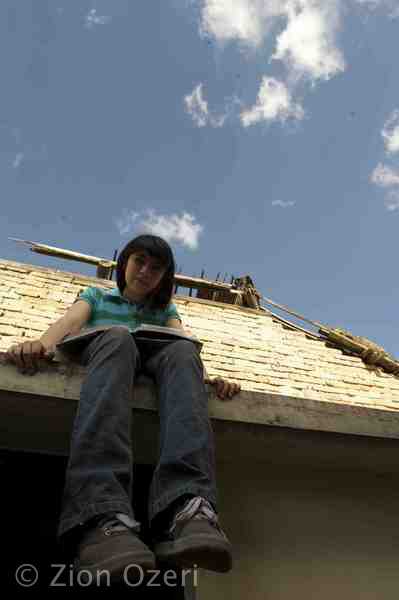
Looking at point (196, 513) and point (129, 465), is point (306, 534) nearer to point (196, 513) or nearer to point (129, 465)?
point (196, 513)

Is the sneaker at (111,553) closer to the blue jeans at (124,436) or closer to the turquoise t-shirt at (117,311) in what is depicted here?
the blue jeans at (124,436)

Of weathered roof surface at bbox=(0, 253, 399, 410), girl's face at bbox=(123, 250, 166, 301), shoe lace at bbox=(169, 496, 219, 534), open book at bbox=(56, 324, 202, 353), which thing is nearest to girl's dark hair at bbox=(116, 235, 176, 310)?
girl's face at bbox=(123, 250, 166, 301)

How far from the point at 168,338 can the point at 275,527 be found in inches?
38.7

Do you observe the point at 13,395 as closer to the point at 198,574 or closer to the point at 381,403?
the point at 198,574

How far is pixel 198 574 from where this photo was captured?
1.66 metres

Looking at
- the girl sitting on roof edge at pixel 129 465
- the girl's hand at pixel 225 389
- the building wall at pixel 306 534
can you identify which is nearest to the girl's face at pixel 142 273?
the girl sitting on roof edge at pixel 129 465

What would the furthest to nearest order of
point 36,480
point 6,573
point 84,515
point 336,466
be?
point 36,480 → point 6,573 → point 336,466 → point 84,515

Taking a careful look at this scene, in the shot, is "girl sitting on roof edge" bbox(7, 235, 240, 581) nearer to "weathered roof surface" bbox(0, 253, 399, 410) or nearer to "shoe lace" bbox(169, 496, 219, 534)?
"shoe lace" bbox(169, 496, 219, 534)

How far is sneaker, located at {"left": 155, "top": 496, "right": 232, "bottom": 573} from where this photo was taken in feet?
3.74

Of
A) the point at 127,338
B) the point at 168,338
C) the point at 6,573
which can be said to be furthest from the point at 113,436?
the point at 6,573

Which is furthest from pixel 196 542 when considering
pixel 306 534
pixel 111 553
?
pixel 306 534

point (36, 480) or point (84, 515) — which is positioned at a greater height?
point (84, 515)

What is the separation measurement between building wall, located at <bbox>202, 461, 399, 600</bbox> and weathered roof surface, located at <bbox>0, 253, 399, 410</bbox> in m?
2.23

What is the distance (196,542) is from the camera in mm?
1139
